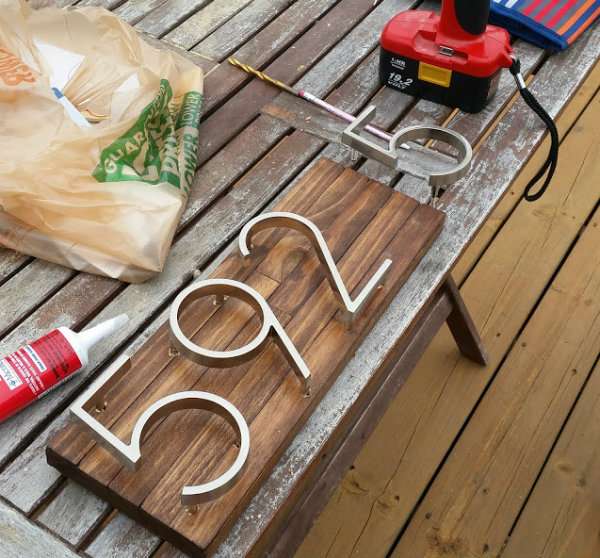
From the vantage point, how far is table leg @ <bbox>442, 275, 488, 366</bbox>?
1664 mm

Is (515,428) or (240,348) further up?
(240,348)

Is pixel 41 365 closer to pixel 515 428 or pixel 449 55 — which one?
pixel 449 55

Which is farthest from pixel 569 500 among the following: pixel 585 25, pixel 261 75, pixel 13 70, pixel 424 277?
pixel 13 70

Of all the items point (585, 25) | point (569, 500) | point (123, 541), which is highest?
point (585, 25)

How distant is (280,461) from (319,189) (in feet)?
1.40

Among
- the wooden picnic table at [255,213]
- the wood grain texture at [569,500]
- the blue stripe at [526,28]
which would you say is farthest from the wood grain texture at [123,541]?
the blue stripe at [526,28]

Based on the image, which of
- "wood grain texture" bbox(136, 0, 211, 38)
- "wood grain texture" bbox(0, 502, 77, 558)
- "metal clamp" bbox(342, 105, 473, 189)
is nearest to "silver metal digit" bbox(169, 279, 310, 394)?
"wood grain texture" bbox(0, 502, 77, 558)

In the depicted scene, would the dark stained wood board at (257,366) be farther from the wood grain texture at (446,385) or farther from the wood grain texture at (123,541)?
the wood grain texture at (446,385)

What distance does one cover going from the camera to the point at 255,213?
1230 millimetres

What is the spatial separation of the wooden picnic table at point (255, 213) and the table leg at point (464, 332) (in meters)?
0.01

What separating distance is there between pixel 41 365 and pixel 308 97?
67 centimetres

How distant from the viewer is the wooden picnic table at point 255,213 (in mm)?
911

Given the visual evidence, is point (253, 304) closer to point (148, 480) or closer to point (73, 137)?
point (148, 480)

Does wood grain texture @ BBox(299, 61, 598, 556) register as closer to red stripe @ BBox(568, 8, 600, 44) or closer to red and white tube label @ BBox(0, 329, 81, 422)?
red stripe @ BBox(568, 8, 600, 44)
